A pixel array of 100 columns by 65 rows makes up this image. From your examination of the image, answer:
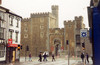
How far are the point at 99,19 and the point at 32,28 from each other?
4991cm

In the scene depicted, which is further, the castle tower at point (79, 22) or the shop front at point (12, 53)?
the castle tower at point (79, 22)

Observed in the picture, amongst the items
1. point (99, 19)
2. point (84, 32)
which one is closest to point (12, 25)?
point (84, 32)

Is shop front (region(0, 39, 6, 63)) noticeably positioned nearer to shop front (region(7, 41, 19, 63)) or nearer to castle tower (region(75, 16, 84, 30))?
shop front (region(7, 41, 19, 63))

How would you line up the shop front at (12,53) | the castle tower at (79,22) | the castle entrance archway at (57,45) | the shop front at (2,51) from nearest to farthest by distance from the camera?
the shop front at (2,51)
the shop front at (12,53)
the castle tower at (79,22)
the castle entrance archway at (57,45)

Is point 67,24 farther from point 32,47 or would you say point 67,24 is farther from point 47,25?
point 32,47

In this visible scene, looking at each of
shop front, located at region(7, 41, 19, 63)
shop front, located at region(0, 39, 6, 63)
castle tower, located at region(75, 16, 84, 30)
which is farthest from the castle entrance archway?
shop front, located at region(0, 39, 6, 63)

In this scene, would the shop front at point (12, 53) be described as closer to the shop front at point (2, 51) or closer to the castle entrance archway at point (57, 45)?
the shop front at point (2, 51)

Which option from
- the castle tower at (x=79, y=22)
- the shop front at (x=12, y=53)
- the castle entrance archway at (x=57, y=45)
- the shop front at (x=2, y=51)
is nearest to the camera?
the shop front at (x=2, y=51)

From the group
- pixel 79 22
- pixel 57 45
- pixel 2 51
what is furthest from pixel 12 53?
pixel 79 22

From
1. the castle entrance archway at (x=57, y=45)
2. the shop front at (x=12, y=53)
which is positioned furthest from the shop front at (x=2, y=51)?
the castle entrance archway at (x=57, y=45)

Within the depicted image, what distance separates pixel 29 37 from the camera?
62.7 m

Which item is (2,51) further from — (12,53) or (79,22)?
(79,22)

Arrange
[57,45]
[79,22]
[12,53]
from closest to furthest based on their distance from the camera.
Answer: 1. [12,53]
2. [79,22]
3. [57,45]

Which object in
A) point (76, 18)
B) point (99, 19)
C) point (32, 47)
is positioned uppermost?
point (76, 18)
